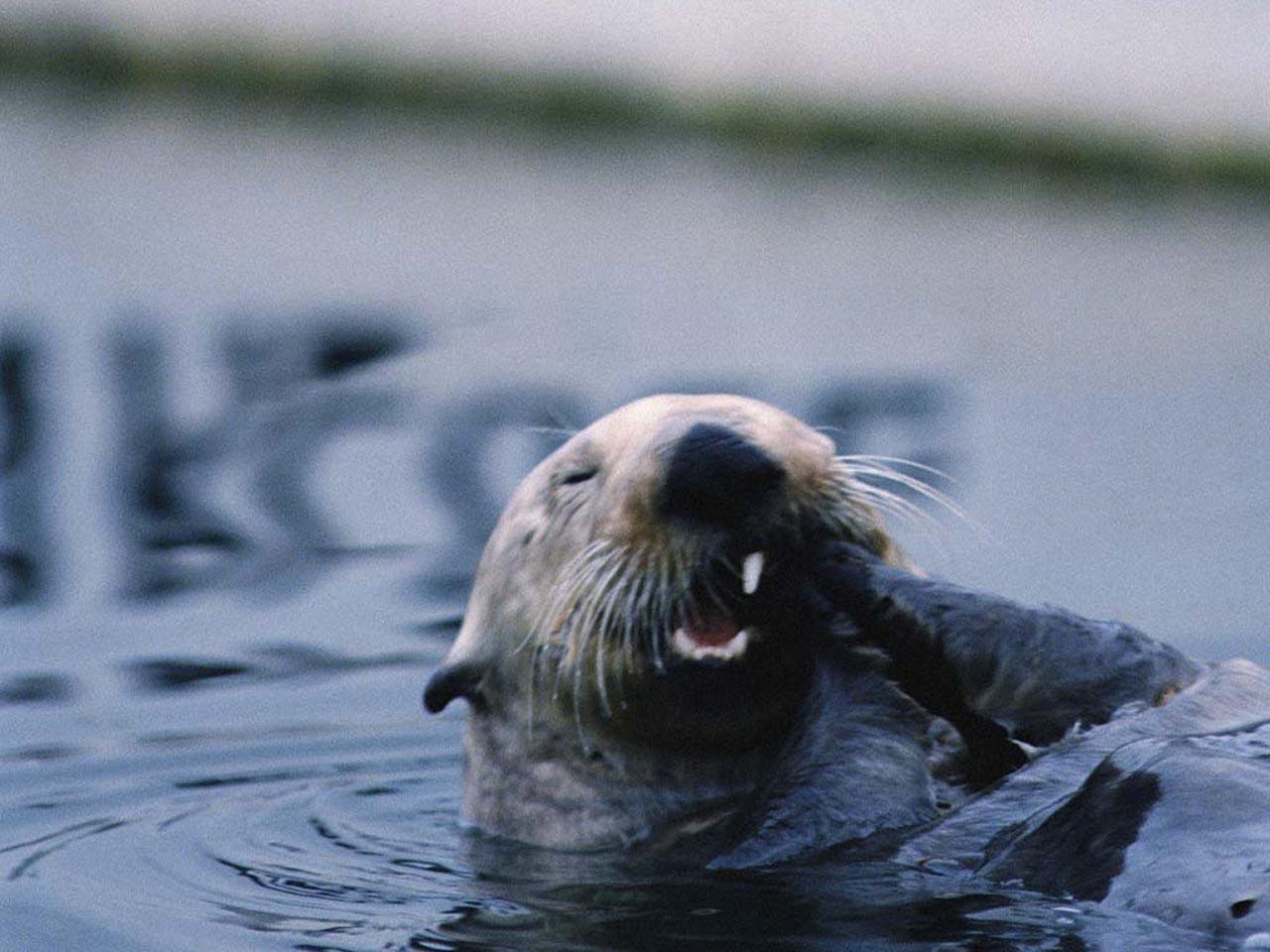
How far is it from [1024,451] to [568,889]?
5764 mm

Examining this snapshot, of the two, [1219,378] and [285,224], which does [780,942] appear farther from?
[285,224]

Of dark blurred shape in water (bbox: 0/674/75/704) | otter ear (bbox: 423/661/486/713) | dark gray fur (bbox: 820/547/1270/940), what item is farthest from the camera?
dark blurred shape in water (bbox: 0/674/75/704)

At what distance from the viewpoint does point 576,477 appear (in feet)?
15.9

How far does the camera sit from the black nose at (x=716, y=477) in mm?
4242

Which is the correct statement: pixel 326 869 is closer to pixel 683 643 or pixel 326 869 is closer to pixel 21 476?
pixel 683 643

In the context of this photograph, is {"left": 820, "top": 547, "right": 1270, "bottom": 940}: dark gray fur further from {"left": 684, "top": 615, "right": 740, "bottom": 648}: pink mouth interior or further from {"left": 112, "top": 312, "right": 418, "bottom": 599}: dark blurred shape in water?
{"left": 112, "top": 312, "right": 418, "bottom": 599}: dark blurred shape in water

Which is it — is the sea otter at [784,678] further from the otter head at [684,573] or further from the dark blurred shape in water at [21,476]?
the dark blurred shape in water at [21,476]

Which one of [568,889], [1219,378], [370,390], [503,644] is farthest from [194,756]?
[1219,378]

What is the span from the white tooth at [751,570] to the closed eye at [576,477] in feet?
1.75

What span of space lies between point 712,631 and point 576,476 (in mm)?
555

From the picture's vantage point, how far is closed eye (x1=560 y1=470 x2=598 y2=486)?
189 inches

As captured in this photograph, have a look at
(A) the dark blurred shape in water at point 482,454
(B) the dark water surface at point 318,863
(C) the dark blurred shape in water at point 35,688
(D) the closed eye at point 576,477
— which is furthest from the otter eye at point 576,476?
(A) the dark blurred shape in water at point 482,454

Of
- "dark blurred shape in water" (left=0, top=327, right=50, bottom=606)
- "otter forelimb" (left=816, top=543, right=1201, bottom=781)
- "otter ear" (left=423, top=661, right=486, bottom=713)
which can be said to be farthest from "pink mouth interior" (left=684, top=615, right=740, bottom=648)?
"dark blurred shape in water" (left=0, top=327, right=50, bottom=606)

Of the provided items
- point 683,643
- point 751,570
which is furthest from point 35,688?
point 751,570
